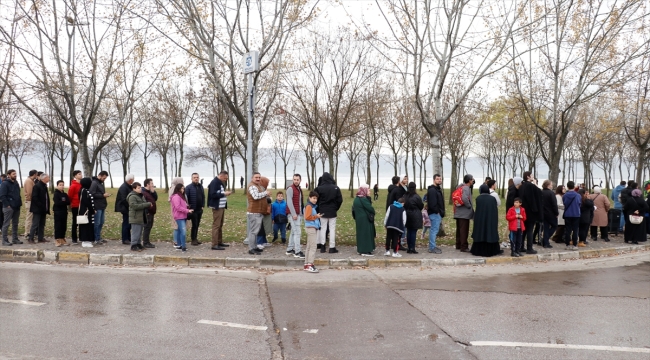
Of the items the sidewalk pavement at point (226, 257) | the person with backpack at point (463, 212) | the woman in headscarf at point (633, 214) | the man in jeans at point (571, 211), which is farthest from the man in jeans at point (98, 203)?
the woman in headscarf at point (633, 214)

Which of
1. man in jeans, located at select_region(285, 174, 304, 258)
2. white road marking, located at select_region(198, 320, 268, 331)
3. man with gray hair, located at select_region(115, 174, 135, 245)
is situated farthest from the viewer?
man with gray hair, located at select_region(115, 174, 135, 245)

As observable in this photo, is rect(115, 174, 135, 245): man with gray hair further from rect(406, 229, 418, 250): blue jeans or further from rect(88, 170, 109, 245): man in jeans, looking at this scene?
rect(406, 229, 418, 250): blue jeans

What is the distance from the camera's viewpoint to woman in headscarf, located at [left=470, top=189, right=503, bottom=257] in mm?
11320

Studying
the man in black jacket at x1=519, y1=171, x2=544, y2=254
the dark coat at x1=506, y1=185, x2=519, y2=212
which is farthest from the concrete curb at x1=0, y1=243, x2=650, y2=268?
the dark coat at x1=506, y1=185, x2=519, y2=212

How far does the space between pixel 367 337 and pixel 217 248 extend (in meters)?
7.09

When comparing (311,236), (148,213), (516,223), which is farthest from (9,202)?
(516,223)

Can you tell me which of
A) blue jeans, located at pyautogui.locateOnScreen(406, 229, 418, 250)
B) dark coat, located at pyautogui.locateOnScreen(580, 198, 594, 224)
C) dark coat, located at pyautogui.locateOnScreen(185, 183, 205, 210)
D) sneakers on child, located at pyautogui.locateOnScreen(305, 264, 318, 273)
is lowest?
sneakers on child, located at pyautogui.locateOnScreen(305, 264, 318, 273)

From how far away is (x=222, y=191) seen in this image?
11852 mm

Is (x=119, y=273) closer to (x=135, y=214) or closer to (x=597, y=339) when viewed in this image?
(x=135, y=214)

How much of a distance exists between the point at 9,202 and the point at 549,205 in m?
14.0

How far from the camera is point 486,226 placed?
11367 millimetres

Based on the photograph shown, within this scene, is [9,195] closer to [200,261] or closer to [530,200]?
[200,261]

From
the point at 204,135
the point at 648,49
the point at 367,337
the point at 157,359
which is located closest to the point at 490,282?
the point at 367,337

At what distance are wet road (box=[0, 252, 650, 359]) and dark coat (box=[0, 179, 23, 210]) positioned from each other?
2820 millimetres
